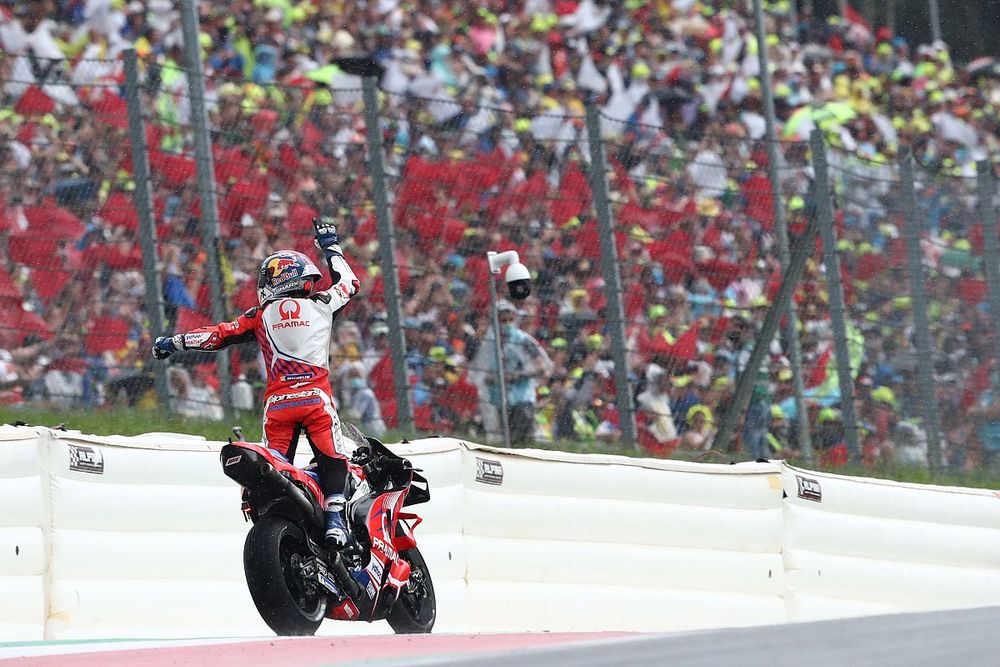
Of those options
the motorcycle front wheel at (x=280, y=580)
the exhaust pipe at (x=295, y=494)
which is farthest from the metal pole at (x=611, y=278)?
the motorcycle front wheel at (x=280, y=580)

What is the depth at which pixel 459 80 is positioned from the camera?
49.1 feet

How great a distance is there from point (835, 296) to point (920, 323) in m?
0.62

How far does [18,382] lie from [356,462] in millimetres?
2276

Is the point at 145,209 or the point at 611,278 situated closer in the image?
the point at 145,209

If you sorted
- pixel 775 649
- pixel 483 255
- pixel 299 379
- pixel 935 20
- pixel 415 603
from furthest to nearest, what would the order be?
pixel 935 20 → pixel 483 255 → pixel 415 603 → pixel 299 379 → pixel 775 649

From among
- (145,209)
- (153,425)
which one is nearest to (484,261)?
(145,209)

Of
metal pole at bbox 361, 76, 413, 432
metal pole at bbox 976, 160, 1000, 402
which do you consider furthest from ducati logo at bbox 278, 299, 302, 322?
metal pole at bbox 976, 160, 1000, 402

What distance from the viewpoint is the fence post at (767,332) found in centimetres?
1022

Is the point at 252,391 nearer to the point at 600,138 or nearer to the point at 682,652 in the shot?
the point at 600,138

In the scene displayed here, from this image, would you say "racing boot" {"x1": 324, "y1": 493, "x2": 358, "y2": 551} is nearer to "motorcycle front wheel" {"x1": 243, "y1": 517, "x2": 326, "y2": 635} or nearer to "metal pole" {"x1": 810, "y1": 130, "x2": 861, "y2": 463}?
"motorcycle front wheel" {"x1": 243, "y1": 517, "x2": 326, "y2": 635}

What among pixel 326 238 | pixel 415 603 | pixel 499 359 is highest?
pixel 326 238

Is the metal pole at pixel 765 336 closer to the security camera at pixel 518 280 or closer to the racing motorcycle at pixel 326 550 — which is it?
the security camera at pixel 518 280

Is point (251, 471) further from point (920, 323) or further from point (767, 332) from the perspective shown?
point (920, 323)

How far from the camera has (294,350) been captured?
7.27 metres
